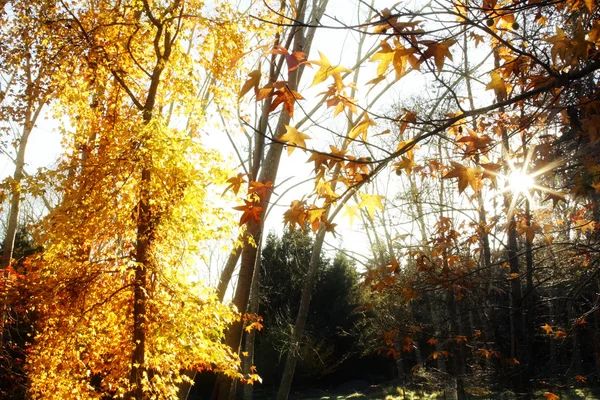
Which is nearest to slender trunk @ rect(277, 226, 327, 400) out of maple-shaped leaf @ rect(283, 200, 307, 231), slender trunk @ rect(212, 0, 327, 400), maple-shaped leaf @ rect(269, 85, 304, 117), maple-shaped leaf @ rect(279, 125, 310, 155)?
slender trunk @ rect(212, 0, 327, 400)

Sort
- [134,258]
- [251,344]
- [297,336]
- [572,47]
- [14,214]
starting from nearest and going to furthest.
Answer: [572,47] < [134,258] < [14,214] < [297,336] < [251,344]

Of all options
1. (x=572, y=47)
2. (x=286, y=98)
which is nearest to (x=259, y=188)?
(x=286, y=98)

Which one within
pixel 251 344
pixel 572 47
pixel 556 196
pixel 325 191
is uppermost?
pixel 572 47

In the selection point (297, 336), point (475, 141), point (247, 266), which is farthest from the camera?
point (297, 336)

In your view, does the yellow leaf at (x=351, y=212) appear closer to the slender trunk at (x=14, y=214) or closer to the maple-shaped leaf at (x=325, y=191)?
the maple-shaped leaf at (x=325, y=191)

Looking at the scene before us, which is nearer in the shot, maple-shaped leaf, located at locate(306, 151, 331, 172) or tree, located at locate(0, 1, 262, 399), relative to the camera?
maple-shaped leaf, located at locate(306, 151, 331, 172)

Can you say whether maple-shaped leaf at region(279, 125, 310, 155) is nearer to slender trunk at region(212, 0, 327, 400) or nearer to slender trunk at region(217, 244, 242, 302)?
slender trunk at region(212, 0, 327, 400)

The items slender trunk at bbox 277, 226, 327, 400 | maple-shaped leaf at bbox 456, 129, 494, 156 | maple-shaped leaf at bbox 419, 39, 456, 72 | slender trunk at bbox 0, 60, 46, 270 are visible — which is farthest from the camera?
slender trunk at bbox 277, 226, 327, 400

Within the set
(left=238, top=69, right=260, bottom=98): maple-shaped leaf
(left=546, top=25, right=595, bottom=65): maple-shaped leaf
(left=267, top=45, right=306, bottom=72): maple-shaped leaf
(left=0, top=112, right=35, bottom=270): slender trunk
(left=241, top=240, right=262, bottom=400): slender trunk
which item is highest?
(left=0, top=112, right=35, bottom=270): slender trunk

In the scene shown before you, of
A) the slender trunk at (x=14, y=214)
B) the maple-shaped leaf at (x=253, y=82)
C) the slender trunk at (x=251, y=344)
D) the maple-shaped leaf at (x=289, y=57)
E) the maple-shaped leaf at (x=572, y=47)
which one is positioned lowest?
the slender trunk at (x=251, y=344)

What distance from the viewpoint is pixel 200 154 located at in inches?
199

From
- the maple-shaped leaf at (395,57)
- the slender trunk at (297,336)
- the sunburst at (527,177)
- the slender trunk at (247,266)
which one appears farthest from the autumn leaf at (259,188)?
the slender trunk at (297,336)

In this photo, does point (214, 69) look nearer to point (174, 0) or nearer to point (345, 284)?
point (174, 0)

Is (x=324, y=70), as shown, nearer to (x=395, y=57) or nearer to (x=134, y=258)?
(x=395, y=57)
